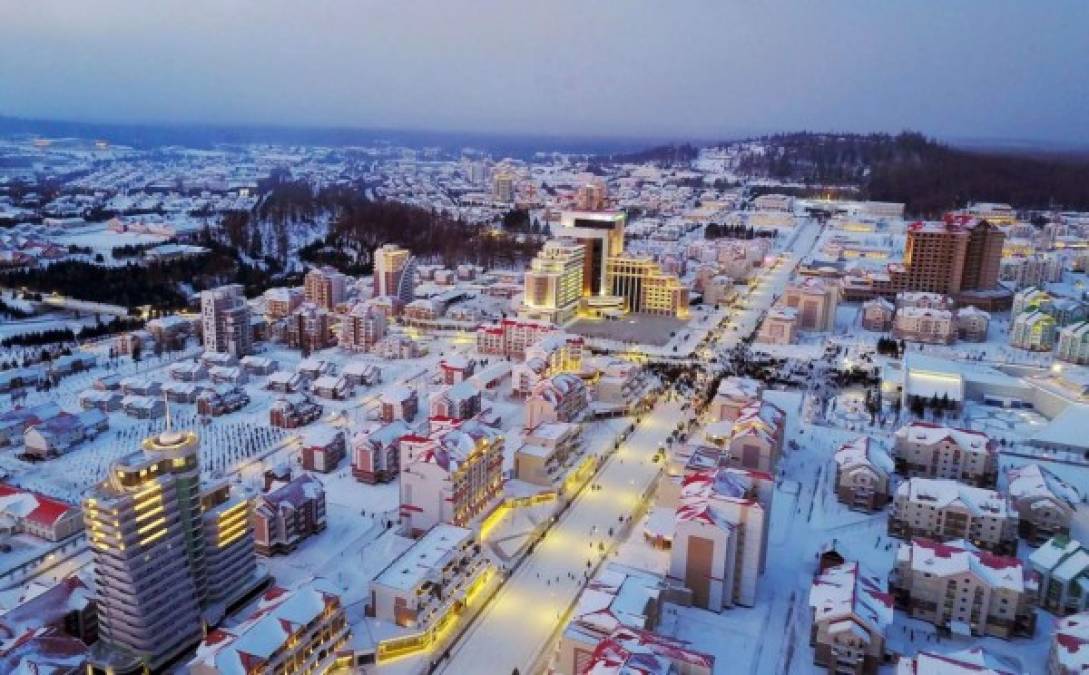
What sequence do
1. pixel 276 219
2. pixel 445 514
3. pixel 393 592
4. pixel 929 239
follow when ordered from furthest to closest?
pixel 276 219
pixel 929 239
pixel 445 514
pixel 393 592

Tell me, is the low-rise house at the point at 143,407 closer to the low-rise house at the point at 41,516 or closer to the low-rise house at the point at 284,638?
the low-rise house at the point at 41,516

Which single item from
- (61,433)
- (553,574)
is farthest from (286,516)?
(61,433)

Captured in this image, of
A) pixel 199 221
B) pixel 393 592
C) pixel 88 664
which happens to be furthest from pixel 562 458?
pixel 199 221

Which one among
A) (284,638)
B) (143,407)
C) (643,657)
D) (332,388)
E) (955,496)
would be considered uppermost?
(955,496)

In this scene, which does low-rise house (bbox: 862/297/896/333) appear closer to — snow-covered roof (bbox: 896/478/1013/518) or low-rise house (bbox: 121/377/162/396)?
snow-covered roof (bbox: 896/478/1013/518)

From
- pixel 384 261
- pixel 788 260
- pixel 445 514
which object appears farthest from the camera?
pixel 788 260

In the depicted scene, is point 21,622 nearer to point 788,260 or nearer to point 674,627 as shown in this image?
point 674,627

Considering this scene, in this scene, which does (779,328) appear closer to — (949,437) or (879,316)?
(879,316)
